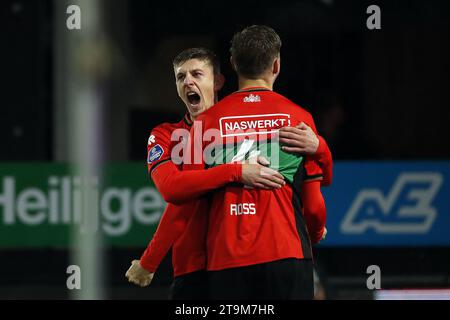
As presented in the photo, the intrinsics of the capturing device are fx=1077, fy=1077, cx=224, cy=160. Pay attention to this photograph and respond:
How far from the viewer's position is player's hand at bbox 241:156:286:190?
4012 mm

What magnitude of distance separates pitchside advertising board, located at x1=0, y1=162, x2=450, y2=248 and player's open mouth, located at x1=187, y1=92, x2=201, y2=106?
4.70 m

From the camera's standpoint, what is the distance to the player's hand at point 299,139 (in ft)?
13.3

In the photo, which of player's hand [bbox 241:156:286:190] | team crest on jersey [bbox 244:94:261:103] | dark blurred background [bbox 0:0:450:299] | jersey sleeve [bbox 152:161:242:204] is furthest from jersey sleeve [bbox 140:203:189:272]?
dark blurred background [bbox 0:0:450:299]

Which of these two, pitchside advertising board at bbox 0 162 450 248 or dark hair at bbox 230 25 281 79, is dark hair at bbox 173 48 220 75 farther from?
pitchside advertising board at bbox 0 162 450 248

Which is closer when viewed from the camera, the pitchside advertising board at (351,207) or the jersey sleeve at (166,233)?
the jersey sleeve at (166,233)

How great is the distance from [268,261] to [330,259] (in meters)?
5.12

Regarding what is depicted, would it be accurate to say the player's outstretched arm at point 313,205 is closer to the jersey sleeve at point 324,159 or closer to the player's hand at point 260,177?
the jersey sleeve at point 324,159

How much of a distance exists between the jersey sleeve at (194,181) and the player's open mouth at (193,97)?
0.36 meters

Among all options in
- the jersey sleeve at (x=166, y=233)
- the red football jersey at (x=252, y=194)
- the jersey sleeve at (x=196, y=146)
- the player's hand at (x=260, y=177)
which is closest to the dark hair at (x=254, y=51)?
the red football jersey at (x=252, y=194)

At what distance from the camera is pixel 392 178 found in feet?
30.1

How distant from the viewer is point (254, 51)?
4133 mm

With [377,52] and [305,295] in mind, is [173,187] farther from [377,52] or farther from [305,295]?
[377,52]
